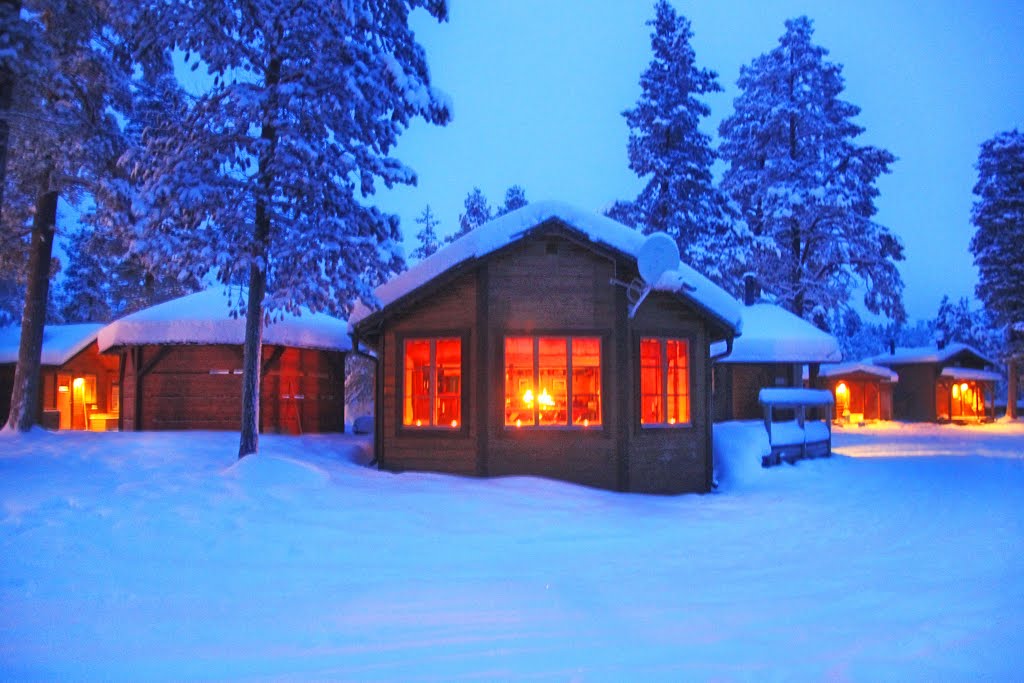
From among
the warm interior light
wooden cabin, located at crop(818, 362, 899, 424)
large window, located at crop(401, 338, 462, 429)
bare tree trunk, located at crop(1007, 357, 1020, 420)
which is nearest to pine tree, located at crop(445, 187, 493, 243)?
wooden cabin, located at crop(818, 362, 899, 424)

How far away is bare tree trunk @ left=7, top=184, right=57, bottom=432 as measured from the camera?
640 inches

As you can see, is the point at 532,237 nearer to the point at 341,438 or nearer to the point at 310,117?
the point at 310,117

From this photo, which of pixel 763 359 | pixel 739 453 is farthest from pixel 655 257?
pixel 763 359

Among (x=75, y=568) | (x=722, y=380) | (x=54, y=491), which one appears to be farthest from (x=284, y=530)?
(x=722, y=380)

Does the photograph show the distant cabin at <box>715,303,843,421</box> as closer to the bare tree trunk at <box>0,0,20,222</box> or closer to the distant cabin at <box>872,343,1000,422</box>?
the bare tree trunk at <box>0,0,20,222</box>

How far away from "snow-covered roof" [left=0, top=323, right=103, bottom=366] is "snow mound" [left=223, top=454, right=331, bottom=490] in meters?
16.4

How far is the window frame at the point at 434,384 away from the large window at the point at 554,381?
0.72 meters

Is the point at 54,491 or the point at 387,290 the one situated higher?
the point at 387,290

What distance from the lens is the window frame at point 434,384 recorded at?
13008 mm

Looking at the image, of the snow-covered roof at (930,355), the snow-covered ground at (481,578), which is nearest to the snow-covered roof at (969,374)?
the snow-covered roof at (930,355)

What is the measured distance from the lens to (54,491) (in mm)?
9625

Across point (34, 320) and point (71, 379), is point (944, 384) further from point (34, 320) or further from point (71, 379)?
point (34, 320)

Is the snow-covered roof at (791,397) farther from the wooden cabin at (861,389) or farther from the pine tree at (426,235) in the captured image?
the pine tree at (426,235)

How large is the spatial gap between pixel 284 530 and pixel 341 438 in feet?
34.9
